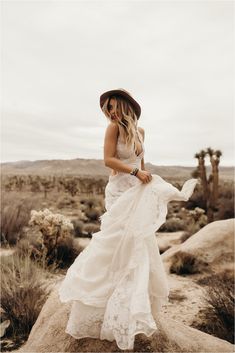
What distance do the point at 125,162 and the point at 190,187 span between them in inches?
25.7

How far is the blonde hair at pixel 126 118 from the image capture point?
11.7 feet

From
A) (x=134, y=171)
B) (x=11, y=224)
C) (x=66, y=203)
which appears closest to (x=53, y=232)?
(x=11, y=224)

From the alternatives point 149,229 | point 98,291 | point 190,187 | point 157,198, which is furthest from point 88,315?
point 190,187

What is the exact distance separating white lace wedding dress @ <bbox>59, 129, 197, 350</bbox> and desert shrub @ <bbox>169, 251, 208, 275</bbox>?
471 cm

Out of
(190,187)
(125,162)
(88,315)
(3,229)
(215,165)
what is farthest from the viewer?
(215,165)

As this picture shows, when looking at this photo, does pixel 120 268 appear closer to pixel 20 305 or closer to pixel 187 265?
pixel 20 305

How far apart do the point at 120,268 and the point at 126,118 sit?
53.4 inches

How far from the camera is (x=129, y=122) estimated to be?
3.60 meters

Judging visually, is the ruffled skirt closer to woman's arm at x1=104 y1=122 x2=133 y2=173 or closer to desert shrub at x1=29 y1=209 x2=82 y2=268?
woman's arm at x1=104 y1=122 x2=133 y2=173

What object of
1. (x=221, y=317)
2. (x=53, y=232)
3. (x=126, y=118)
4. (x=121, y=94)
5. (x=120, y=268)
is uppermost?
(x=121, y=94)

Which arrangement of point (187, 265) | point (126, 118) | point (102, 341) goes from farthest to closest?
point (187, 265), point (126, 118), point (102, 341)

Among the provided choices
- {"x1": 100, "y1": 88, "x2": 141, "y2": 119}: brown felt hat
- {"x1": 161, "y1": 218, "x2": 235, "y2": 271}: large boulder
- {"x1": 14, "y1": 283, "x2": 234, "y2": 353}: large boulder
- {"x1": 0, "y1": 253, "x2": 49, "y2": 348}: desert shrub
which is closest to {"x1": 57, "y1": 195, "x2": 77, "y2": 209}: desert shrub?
{"x1": 161, "y1": 218, "x2": 235, "y2": 271}: large boulder

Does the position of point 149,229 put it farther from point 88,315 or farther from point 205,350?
point 205,350

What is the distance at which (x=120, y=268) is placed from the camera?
3.26 metres
